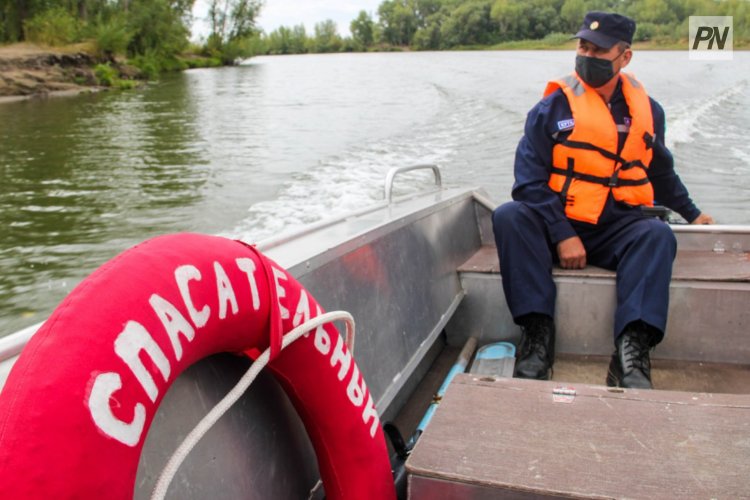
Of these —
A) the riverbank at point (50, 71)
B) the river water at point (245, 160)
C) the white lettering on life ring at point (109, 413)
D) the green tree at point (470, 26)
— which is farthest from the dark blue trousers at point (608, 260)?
the green tree at point (470, 26)

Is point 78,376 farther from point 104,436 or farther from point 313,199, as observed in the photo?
point 313,199

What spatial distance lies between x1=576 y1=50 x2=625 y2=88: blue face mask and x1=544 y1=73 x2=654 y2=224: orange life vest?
36 millimetres

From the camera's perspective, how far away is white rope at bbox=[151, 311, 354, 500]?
2.59 ft

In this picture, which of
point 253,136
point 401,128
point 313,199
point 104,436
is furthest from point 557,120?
point 253,136

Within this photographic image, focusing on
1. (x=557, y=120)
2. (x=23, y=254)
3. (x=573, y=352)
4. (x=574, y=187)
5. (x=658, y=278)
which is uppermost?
(x=557, y=120)

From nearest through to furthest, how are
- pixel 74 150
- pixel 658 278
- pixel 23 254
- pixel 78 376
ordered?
pixel 78 376 < pixel 658 278 < pixel 23 254 < pixel 74 150

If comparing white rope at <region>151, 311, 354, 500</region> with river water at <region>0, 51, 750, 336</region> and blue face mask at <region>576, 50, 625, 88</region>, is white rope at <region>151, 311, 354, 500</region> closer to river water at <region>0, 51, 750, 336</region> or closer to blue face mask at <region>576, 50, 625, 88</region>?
blue face mask at <region>576, 50, 625, 88</region>

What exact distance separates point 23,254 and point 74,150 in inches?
186

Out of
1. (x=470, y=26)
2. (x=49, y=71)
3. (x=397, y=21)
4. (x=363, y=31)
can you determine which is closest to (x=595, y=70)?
(x=49, y=71)

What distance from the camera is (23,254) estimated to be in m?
5.08

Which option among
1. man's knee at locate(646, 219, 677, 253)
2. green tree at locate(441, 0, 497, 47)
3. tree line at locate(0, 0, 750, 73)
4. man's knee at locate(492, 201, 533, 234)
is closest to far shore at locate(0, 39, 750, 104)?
tree line at locate(0, 0, 750, 73)

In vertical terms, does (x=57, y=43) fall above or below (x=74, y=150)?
above

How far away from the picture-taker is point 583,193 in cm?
226

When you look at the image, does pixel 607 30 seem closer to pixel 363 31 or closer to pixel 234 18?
pixel 234 18
